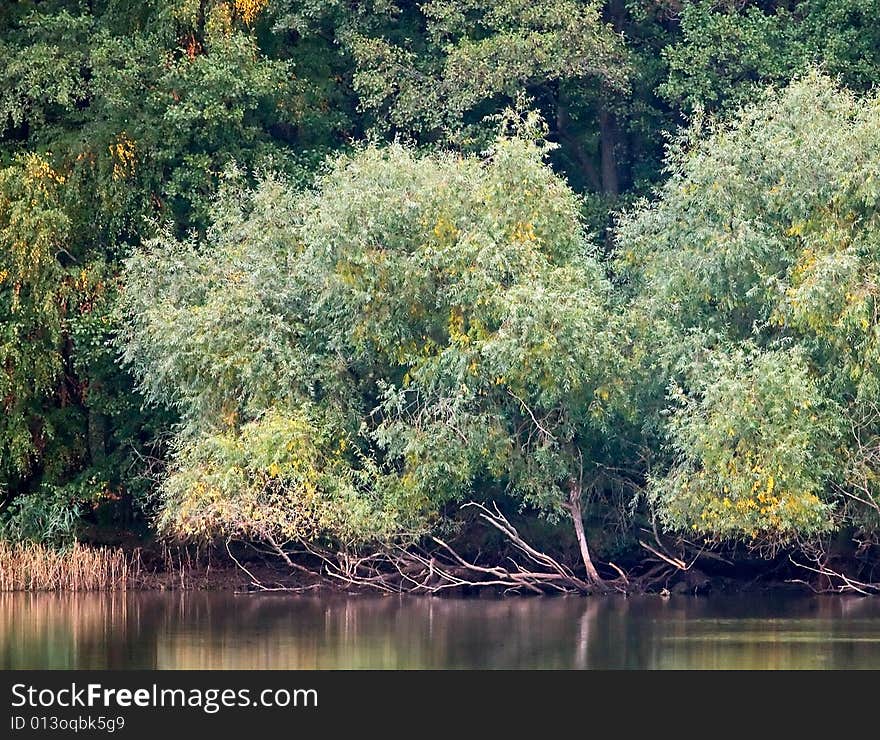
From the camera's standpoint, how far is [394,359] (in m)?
26.1

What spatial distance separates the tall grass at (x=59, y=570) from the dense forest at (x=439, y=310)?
803 millimetres

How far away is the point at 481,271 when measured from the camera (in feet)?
81.9

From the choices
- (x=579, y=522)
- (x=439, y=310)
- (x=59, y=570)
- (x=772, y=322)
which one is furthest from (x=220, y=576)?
(x=772, y=322)

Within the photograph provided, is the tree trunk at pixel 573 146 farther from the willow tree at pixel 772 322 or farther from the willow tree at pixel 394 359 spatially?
the willow tree at pixel 772 322

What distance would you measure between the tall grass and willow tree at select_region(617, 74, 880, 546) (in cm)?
917

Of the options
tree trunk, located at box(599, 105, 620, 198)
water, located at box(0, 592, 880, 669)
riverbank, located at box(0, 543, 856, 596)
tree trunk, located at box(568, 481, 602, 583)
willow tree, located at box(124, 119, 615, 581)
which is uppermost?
tree trunk, located at box(599, 105, 620, 198)

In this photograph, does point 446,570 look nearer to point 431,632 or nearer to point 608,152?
point 431,632

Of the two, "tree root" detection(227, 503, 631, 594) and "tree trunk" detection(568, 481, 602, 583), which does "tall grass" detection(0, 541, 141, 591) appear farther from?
"tree trunk" detection(568, 481, 602, 583)

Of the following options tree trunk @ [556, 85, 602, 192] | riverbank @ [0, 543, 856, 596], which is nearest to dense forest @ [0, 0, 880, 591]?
riverbank @ [0, 543, 856, 596]

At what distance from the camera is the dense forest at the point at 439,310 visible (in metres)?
24.6

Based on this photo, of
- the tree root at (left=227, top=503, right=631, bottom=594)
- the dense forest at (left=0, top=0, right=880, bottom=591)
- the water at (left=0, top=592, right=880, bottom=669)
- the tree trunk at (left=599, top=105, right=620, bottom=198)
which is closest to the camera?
the water at (left=0, top=592, right=880, bottom=669)

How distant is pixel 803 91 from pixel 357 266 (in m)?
7.21

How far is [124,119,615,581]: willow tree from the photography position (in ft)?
82.2
